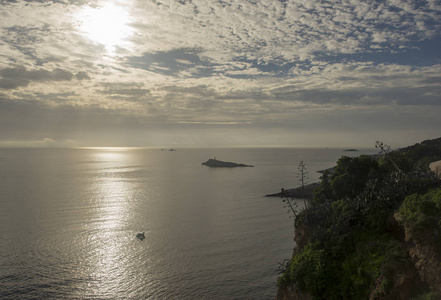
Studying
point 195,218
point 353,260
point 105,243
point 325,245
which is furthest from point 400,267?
point 195,218

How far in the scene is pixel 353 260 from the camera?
77.7ft

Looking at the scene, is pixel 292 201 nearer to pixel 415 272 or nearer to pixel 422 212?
pixel 422 212

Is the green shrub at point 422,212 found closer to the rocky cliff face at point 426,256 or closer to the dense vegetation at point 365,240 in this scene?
the dense vegetation at point 365,240

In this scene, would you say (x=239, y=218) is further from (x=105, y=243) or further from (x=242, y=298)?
(x=242, y=298)

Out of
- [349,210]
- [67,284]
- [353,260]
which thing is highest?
[349,210]

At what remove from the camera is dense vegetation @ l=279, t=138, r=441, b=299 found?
67.4 feet

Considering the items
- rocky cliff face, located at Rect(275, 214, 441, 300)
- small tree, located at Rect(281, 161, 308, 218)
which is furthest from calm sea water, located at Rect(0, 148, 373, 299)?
rocky cliff face, located at Rect(275, 214, 441, 300)

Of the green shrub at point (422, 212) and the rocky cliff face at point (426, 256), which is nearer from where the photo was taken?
the rocky cliff face at point (426, 256)

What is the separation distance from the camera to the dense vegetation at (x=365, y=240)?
809 inches

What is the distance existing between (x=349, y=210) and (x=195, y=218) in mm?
38921

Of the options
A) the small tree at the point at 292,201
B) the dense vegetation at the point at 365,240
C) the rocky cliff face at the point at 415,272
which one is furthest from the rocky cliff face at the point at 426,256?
the small tree at the point at 292,201

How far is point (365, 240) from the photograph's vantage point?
2433 cm

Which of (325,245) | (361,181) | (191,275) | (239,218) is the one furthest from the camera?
(239,218)

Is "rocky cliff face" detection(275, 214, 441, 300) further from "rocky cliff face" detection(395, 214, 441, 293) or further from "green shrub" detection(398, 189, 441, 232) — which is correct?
"green shrub" detection(398, 189, 441, 232)
